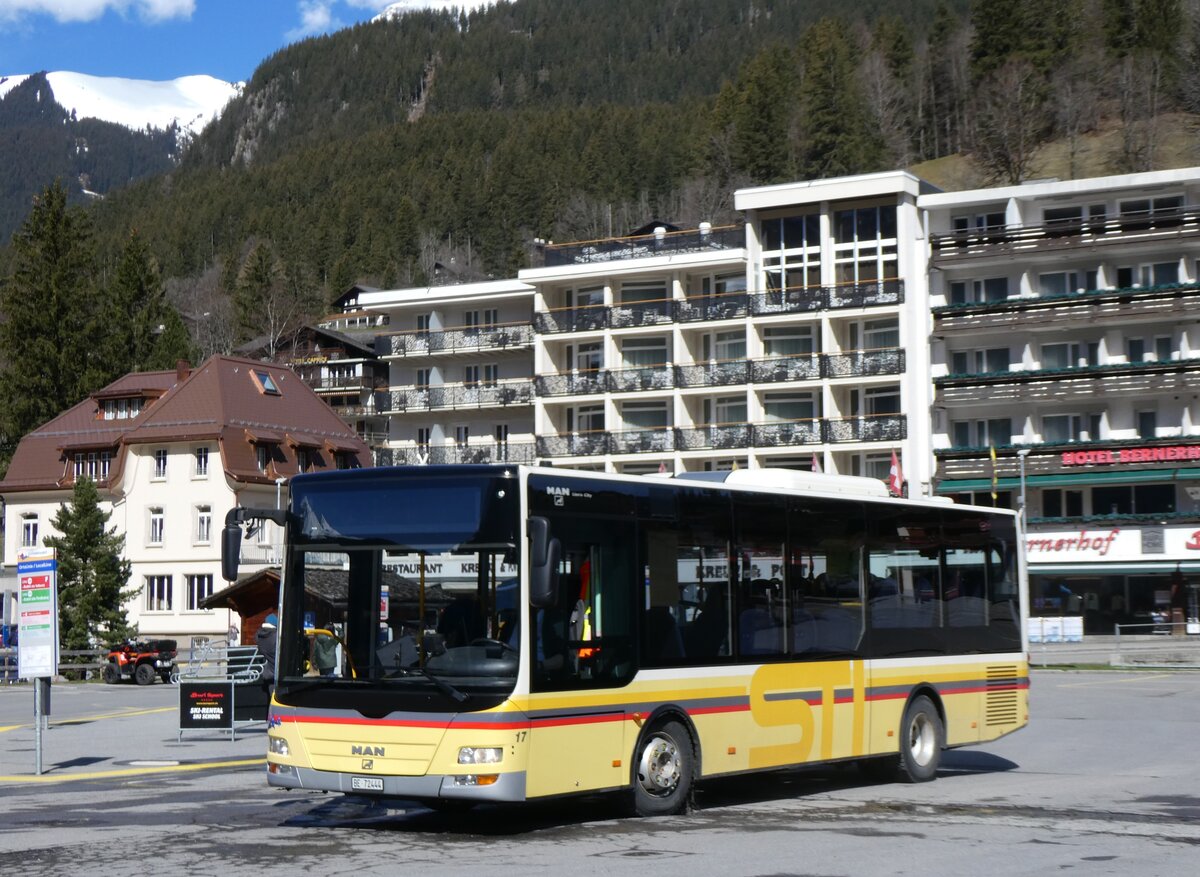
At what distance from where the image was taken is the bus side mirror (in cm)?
1275

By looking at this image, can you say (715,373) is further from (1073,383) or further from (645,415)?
(1073,383)

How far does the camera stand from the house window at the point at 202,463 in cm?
7725

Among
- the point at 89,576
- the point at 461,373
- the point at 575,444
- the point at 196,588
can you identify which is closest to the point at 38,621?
the point at 89,576

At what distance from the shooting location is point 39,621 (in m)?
20.9

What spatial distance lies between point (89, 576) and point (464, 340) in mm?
29237

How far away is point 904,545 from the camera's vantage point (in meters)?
17.9

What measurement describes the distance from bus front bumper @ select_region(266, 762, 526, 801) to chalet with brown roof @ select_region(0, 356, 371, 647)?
5969 centimetres

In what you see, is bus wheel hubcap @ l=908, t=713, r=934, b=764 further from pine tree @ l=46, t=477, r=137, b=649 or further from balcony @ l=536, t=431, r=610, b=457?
balcony @ l=536, t=431, r=610, b=457

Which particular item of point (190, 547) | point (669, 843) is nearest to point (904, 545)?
point (669, 843)

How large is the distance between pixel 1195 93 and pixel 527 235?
61002mm

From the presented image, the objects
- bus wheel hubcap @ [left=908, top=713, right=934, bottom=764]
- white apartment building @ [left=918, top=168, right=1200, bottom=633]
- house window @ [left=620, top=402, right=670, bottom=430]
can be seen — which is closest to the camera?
bus wheel hubcap @ [left=908, top=713, right=934, bottom=764]

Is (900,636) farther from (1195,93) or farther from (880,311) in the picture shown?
(1195,93)

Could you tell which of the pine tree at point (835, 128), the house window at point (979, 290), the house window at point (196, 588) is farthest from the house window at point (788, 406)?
the pine tree at point (835, 128)

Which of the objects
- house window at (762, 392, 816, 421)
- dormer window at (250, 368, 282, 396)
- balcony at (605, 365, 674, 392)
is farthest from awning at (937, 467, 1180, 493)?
dormer window at (250, 368, 282, 396)
